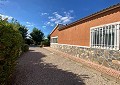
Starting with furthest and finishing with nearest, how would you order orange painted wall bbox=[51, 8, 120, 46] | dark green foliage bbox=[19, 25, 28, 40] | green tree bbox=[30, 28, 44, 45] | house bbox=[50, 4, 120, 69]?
green tree bbox=[30, 28, 44, 45] < dark green foliage bbox=[19, 25, 28, 40] < orange painted wall bbox=[51, 8, 120, 46] < house bbox=[50, 4, 120, 69]

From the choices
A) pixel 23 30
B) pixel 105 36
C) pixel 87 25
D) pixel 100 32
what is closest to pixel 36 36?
pixel 23 30

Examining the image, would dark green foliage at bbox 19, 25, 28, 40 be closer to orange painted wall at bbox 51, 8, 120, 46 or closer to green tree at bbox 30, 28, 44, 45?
green tree at bbox 30, 28, 44, 45

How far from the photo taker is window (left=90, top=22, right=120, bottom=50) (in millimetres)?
9711

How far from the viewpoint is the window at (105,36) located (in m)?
9.71

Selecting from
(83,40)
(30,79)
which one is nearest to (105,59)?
(83,40)

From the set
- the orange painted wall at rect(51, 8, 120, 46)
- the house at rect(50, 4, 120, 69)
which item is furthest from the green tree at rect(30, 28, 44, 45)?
the house at rect(50, 4, 120, 69)

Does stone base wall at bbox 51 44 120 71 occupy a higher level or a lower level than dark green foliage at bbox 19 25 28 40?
lower

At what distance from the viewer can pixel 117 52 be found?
30.7 ft

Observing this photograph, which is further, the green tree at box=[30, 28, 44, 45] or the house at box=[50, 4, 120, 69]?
the green tree at box=[30, 28, 44, 45]

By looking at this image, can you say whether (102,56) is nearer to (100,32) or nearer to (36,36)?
(100,32)

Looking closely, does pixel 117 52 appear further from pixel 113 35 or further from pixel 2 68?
pixel 2 68

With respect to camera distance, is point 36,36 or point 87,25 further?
point 36,36

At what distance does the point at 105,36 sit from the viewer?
11.0 meters

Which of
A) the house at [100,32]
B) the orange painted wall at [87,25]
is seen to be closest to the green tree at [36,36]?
the orange painted wall at [87,25]
